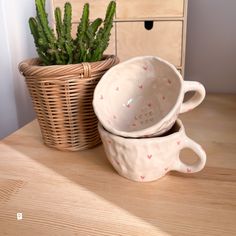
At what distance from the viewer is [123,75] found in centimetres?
43

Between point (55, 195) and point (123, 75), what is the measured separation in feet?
0.68

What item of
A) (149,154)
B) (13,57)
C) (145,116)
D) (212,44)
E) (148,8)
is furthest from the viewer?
(13,57)

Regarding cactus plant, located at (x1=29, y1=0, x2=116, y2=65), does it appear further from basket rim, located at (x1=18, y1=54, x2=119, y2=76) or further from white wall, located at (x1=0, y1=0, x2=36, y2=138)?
white wall, located at (x1=0, y1=0, x2=36, y2=138)

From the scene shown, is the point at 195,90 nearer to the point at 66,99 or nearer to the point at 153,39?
the point at 66,99

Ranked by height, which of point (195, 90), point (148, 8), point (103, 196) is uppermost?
point (148, 8)

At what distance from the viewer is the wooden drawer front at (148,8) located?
0.63 metres

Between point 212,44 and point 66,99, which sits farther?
point 212,44

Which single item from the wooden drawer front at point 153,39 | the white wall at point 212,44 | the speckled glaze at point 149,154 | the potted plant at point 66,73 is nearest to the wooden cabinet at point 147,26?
the wooden drawer front at point 153,39

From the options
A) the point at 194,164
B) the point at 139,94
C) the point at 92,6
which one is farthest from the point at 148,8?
the point at 194,164

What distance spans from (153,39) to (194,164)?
1.29 ft

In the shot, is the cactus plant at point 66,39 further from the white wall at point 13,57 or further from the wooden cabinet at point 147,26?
the white wall at point 13,57

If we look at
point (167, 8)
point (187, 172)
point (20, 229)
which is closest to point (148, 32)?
point (167, 8)

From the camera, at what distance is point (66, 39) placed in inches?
16.2

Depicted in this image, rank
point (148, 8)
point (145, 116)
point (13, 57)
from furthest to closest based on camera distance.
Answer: point (13, 57) → point (148, 8) → point (145, 116)
